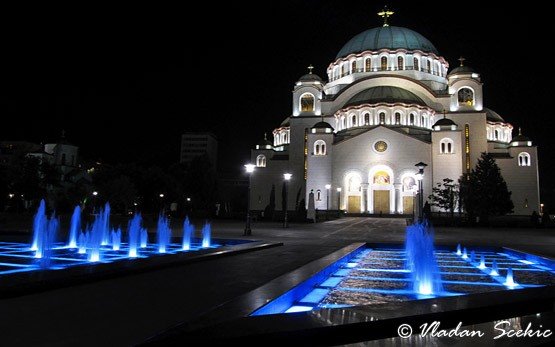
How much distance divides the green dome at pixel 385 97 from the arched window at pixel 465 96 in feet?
15.7

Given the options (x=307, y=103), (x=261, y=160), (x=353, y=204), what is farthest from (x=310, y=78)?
(x=353, y=204)

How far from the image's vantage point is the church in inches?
1674

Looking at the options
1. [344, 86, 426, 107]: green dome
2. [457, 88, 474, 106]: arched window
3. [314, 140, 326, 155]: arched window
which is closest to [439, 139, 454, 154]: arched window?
[344, 86, 426, 107]: green dome

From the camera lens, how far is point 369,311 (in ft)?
11.4

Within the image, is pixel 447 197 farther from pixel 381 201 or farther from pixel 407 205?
pixel 381 201

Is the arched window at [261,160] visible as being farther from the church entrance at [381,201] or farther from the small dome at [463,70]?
the small dome at [463,70]

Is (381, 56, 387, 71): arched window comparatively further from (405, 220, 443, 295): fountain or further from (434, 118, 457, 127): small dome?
(405, 220, 443, 295): fountain

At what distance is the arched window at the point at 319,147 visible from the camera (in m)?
45.4

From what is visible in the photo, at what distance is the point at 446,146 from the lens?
41812 millimetres

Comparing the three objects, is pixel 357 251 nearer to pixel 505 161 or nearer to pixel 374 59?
pixel 505 161

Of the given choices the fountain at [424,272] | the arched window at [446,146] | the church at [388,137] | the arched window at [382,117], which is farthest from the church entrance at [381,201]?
the fountain at [424,272]

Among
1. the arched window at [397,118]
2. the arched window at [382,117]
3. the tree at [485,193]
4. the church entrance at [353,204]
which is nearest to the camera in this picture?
the tree at [485,193]

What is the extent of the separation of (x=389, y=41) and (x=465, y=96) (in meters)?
11.6

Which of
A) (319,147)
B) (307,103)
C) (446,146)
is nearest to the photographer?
(446,146)
